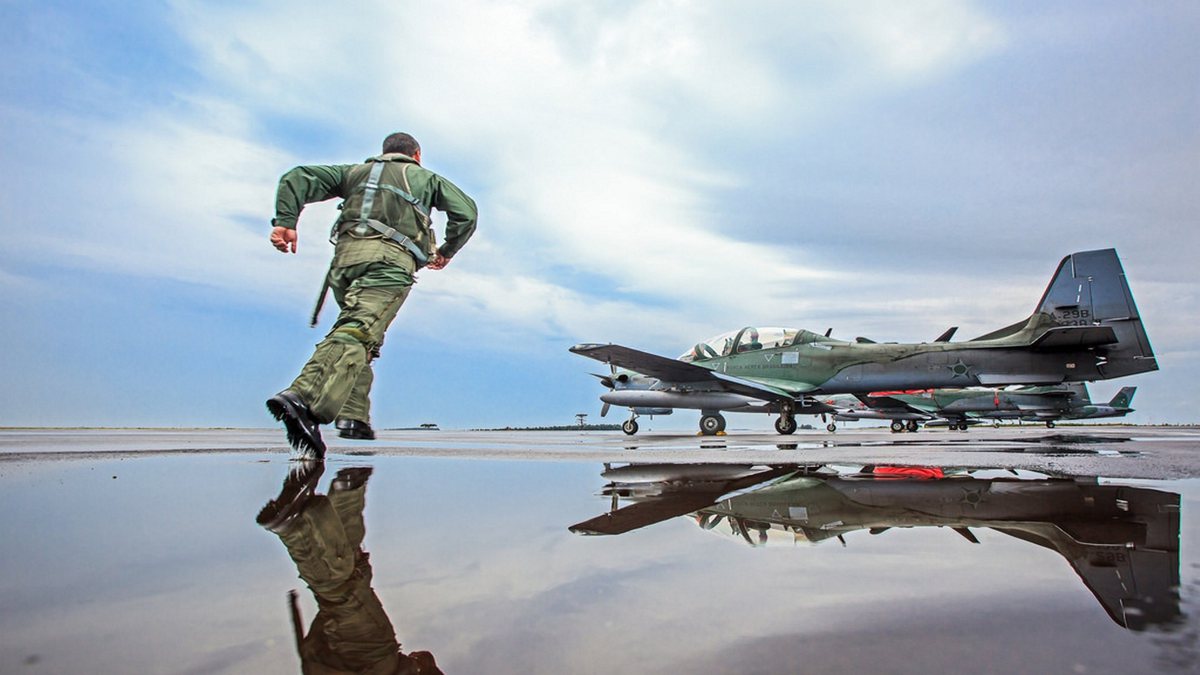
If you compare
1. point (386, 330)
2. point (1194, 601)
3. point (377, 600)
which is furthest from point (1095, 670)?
point (386, 330)

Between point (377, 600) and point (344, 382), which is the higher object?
point (344, 382)

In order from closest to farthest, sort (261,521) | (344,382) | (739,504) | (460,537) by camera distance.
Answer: (460,537), (261,521), (739,504), (344,382)

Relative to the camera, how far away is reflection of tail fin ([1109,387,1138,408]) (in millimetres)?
35781

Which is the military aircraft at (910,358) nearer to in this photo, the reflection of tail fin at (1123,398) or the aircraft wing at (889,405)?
the aircraft wing at (889,405)

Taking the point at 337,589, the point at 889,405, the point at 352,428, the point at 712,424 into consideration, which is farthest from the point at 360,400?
the point at 889,405

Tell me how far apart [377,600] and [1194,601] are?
1.13m

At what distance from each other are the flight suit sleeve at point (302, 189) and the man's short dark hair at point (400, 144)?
0.38 meters

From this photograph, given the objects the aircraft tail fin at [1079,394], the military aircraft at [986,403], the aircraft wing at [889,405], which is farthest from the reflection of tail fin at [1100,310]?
the aircraft tail fin at [1079,394]

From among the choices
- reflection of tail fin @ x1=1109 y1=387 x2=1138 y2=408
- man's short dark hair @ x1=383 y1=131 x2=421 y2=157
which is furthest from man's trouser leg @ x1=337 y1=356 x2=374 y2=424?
reflection of tail fin @ x1=1109 y1=387 x2=1138 y2=408

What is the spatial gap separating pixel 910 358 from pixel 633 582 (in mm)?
14268

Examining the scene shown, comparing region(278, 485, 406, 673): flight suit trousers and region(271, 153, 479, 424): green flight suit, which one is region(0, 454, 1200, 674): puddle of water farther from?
region(271, 153, 479, 424): green flight suit

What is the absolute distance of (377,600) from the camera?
892 mm

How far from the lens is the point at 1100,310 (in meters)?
12.9

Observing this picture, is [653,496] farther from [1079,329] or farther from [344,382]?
[1079,329]
